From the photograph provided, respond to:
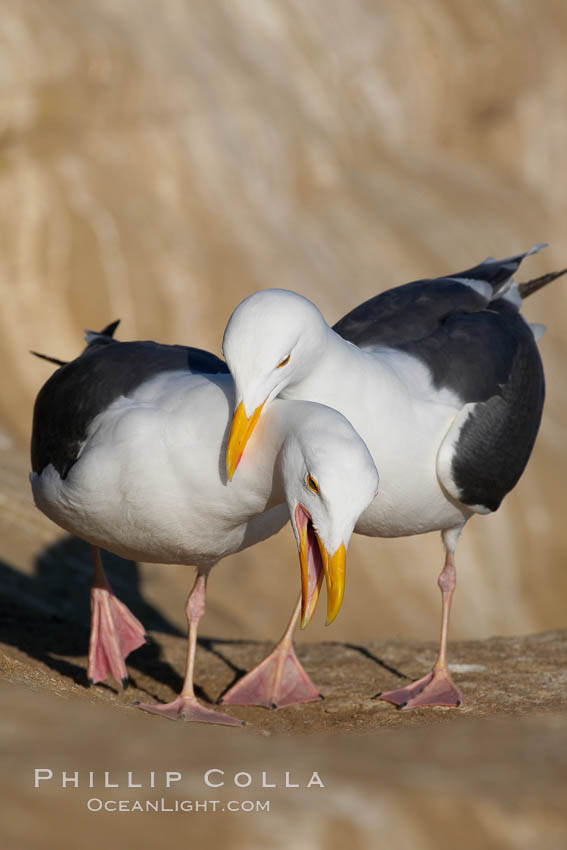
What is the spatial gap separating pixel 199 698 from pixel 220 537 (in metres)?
1.60

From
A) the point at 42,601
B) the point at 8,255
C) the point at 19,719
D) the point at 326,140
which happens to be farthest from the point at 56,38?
the point at 19,719

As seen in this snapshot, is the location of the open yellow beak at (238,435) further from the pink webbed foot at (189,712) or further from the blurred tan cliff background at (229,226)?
the blurred tan cliff background at (229,226)

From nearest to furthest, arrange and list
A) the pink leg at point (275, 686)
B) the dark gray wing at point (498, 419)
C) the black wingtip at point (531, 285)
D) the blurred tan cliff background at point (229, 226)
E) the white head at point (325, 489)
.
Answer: the white head at point (325, 489), the dark gray wing at point (498, 419), the pink leg at point (275, 686), the black wingtip at point (531, 285), the blurred tan cliff background at point (229, 226)

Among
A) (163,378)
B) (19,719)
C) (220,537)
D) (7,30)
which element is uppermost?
(7,30)

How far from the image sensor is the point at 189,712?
19.6ft

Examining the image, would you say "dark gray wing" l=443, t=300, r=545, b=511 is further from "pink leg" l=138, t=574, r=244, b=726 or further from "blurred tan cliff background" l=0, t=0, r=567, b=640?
"blurred tan cliff background" l=0, t=0, r=567, b=640

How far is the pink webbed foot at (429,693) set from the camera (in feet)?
20.4

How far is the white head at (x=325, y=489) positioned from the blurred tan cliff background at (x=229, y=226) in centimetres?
521

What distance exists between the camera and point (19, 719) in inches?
129

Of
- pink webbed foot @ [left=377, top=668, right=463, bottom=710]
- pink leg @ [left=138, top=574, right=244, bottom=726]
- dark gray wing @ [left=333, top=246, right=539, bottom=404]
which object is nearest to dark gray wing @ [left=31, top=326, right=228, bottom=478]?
dark gray wing @ [left=333, top=246, right=539, bottom=404]

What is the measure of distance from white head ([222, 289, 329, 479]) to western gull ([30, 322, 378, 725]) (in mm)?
124

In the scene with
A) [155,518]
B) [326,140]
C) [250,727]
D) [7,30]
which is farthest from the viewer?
[326,140]

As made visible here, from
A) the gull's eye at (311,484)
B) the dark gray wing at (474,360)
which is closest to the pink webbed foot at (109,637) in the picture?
the dark gray wing at (474,360)

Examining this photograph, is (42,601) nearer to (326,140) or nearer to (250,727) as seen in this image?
(250,727)
